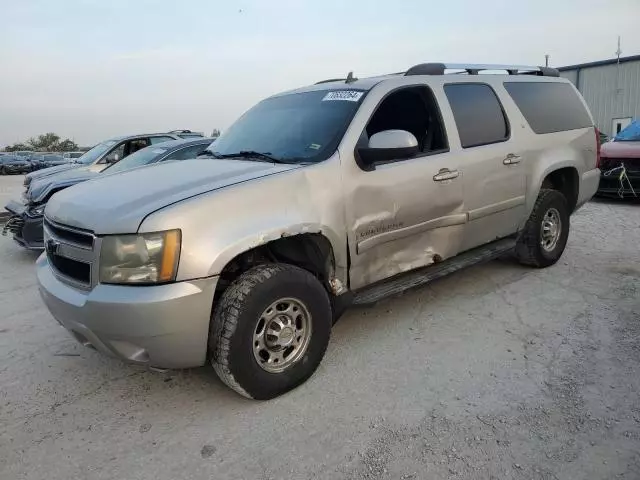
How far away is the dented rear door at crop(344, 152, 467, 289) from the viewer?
3.43 m

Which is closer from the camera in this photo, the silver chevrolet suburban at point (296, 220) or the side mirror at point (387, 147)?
the silver chevrolet suburban at point (296, 220)

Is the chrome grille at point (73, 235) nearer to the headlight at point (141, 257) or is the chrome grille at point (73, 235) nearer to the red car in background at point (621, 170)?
the headlight at point (141, 257)

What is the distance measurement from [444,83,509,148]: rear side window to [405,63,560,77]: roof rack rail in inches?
6.1

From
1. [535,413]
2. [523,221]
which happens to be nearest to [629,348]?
[535,413]

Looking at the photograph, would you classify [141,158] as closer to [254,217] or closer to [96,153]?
[96,153]

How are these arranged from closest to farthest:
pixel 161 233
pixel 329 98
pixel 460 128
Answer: pixel 161 233 < pixel 329 98 < pixel 460 128

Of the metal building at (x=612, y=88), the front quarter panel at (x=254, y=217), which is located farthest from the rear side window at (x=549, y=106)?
the metal building at (x=612, y=88)

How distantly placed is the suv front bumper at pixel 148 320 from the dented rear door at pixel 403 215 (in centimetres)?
114

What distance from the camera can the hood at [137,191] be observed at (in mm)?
2723

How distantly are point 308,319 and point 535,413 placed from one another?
53.7 inches

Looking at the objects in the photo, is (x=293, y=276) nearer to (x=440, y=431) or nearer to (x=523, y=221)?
(x=440, y=431)

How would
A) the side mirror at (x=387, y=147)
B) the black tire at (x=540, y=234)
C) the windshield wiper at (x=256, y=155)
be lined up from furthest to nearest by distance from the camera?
the black tire at (x=540, y=234) → the windshield wiper at (x=256, y=155) → the side mirror at (x=387, y=147)

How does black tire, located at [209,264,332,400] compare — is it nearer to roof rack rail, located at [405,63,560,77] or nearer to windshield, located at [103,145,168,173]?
roof rack rail, located at [405,63,560,77]

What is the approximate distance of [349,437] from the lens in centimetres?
267
